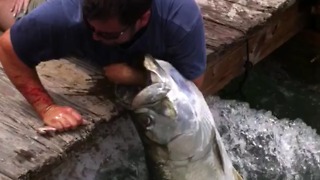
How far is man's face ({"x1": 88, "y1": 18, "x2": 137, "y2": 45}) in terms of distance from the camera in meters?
2.46

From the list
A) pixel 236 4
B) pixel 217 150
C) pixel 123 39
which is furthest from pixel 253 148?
pixel 123 39

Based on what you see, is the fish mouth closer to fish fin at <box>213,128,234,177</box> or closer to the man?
the man

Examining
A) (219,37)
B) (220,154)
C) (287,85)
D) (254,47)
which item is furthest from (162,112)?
(287,85)

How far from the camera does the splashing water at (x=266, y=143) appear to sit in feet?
11.8

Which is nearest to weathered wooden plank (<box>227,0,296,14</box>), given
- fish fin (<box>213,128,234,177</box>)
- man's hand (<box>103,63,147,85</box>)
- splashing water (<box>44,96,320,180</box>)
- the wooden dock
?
the wooden dock

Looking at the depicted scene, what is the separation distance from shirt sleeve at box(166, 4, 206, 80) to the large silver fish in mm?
78

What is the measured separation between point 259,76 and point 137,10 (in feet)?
6.85

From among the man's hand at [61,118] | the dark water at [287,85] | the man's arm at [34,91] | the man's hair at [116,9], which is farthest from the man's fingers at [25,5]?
the dark water at [287,85]

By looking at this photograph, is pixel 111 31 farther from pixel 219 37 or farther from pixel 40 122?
pixel 219 37

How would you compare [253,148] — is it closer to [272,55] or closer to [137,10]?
[272,55]

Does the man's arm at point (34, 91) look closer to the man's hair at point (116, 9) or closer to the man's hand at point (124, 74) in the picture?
the man's hand at point (124, 74)

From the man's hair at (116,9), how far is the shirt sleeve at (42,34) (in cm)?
22

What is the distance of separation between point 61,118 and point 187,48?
1.71 feet

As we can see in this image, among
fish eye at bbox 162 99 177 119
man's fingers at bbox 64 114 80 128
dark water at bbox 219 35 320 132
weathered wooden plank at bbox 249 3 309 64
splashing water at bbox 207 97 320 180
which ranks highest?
fish eye at bbox 162 99 177 119
